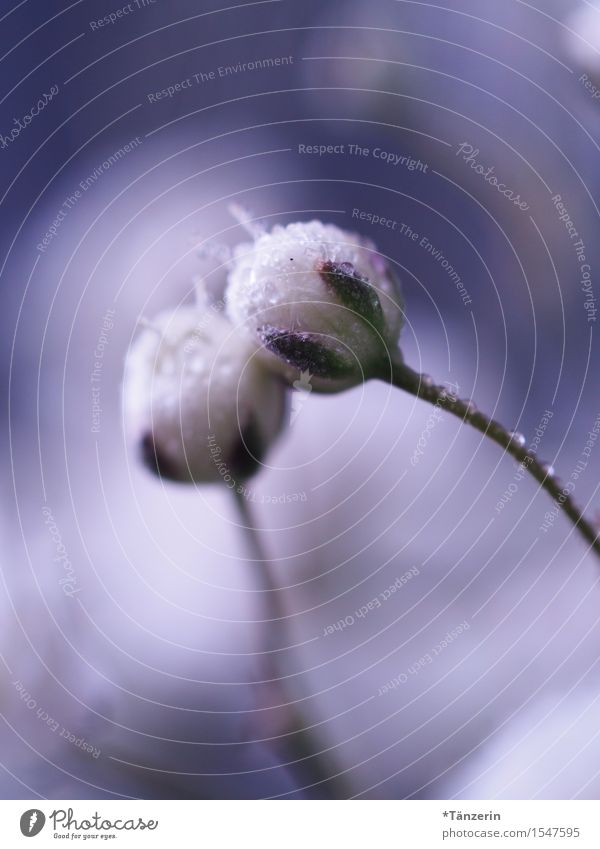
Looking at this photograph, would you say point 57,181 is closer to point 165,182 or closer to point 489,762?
point 165,182

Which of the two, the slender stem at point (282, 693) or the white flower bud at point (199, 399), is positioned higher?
the white flower bud at point (199, 399)

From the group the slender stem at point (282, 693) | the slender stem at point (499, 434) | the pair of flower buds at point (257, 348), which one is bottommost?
the slender stem at point (282, 693)

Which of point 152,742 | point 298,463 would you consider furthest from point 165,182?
point 152,742

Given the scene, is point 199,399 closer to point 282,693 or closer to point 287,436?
point 287,436

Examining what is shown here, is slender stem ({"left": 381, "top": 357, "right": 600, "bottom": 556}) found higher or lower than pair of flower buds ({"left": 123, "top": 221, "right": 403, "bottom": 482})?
lower

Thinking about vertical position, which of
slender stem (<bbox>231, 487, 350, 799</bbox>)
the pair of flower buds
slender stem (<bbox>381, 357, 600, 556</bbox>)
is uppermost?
the pair of flower buds
